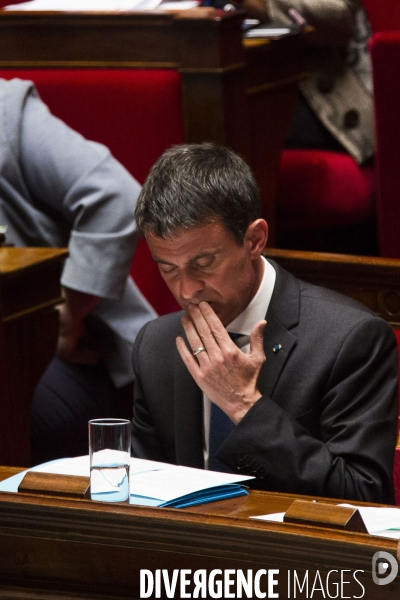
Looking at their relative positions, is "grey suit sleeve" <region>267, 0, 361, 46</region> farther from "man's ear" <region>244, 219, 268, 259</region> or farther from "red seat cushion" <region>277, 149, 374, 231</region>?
"man's ear" <region>244, 219, 268, 259</region>

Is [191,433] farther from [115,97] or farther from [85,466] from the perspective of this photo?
[115,97]

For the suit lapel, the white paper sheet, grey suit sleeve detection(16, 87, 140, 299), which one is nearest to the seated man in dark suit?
the suit lapel

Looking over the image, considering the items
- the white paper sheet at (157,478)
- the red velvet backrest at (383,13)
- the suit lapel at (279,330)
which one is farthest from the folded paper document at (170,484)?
the red velvet backrest at (383,13)

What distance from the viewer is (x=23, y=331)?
2295mm

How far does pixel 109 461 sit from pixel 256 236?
493 mm

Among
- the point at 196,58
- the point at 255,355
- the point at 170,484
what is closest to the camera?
the point at 170,484

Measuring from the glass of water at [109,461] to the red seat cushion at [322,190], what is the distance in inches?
89.5

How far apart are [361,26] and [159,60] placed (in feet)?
3.17

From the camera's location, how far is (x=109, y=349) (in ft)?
8.72

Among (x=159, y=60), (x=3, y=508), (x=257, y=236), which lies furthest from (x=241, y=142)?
(x=3, y=508)

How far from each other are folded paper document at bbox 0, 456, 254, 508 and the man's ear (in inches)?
15.4

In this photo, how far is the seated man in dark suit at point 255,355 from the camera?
1.59 meters

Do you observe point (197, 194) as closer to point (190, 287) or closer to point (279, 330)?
point (190, 287)

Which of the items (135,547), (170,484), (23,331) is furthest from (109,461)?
(23,331)
